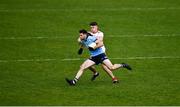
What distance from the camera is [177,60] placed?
875 inches

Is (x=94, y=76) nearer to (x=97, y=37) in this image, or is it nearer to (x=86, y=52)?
(x=97, y=37)

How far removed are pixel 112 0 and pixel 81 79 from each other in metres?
16.2

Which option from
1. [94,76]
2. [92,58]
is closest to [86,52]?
[94,76]

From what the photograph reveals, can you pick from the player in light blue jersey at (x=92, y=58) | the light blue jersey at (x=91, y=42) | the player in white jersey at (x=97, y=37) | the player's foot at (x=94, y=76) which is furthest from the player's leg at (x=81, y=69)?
the player's foot at (x=94, y=76)

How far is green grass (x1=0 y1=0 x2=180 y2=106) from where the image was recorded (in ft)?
57.2

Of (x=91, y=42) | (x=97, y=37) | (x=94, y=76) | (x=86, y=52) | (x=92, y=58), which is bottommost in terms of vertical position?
(x=86, y=52)

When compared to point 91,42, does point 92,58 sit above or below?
below

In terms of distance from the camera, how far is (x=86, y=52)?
24.2m

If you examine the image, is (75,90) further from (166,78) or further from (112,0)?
(112,0)

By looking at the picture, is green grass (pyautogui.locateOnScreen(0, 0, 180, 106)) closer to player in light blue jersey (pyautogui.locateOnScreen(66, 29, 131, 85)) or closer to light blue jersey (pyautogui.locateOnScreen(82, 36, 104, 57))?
player in light blue jersey (pyautogui.locateOnScreen(66, 29, 131, 85))

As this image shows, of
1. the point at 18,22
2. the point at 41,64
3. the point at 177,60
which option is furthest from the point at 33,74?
the point at 18,22

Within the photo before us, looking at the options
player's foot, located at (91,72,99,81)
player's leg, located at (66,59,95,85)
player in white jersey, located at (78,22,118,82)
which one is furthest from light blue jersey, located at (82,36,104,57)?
player's foot, located at (91,72,99,81)

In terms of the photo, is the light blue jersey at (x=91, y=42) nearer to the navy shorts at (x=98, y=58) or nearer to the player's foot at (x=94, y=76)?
the navy shorts at (x=98, y=58)

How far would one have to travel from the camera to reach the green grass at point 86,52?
687 inches
